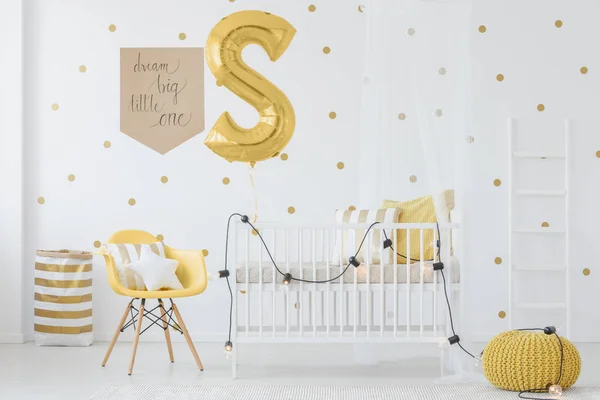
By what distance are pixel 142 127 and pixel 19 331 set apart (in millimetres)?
1428

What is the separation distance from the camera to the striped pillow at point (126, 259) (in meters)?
4.10

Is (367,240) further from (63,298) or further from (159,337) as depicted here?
(63,298)

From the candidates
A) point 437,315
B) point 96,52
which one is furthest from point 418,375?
point 96,52

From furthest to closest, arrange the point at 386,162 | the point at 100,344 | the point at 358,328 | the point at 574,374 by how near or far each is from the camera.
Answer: the point at 100,344
the point at 358,328
the point at 386,162
the point at 574,374

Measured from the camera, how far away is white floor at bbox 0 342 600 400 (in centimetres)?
374

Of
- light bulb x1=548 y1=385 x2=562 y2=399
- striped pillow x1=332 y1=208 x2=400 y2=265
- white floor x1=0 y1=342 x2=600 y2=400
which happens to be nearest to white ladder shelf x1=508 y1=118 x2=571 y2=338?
white floor x1=0 y1=342 x2=600 y2=400

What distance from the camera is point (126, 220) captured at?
5004mm

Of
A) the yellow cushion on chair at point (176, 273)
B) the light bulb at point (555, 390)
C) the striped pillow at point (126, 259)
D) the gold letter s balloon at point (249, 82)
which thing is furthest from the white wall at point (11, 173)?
the light bulb at point (555, 390)

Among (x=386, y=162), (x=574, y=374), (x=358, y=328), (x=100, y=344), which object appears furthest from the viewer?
(x=100, y=344)

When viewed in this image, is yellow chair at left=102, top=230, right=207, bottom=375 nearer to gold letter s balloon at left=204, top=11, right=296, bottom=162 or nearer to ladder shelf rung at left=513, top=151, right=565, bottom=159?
gold letter s balloon at left=204, top=11, right=296, bottom=162

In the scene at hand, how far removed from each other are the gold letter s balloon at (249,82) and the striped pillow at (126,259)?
2.63 feet

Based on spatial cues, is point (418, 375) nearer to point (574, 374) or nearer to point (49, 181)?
point (574, 374)

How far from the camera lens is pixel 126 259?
416 cm

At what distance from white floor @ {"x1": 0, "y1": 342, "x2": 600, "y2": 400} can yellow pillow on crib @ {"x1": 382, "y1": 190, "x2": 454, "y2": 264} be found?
0.58m
